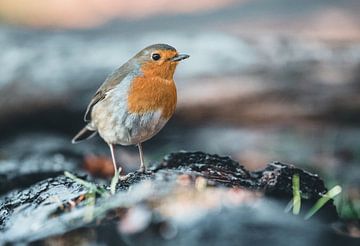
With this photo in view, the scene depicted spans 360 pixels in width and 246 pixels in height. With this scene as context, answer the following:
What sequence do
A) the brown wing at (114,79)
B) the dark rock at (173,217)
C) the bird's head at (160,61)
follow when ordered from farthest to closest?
the brown wing at (114,79) < the bird's head at (160,61) < the dark rock at (173,217)

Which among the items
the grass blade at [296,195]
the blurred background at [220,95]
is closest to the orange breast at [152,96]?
the grass blade at [296,195]

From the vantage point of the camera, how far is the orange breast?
3.59m

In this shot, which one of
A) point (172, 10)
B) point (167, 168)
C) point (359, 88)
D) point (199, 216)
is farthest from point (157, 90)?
point (172, 10)

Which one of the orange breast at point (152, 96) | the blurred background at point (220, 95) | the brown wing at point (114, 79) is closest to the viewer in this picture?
the orange breast at point (152, 96)

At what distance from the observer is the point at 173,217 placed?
238 cm

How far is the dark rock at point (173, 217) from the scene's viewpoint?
2330 mm

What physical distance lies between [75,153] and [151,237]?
2934 millimetres

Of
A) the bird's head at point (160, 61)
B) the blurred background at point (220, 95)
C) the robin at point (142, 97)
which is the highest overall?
the bird's head at point (160, 61)

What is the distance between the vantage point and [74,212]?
101 inches

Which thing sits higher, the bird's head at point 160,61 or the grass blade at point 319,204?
the bird's head at point 160,61

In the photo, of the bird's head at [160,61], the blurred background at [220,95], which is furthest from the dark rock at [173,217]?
the blurred background at [220,95]

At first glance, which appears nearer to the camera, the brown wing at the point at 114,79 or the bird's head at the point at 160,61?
the bird's head at the point at 160,61

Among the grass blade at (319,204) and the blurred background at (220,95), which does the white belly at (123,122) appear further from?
the blurred background at (220,95)

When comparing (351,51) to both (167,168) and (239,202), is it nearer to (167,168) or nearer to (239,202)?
(167,168)
